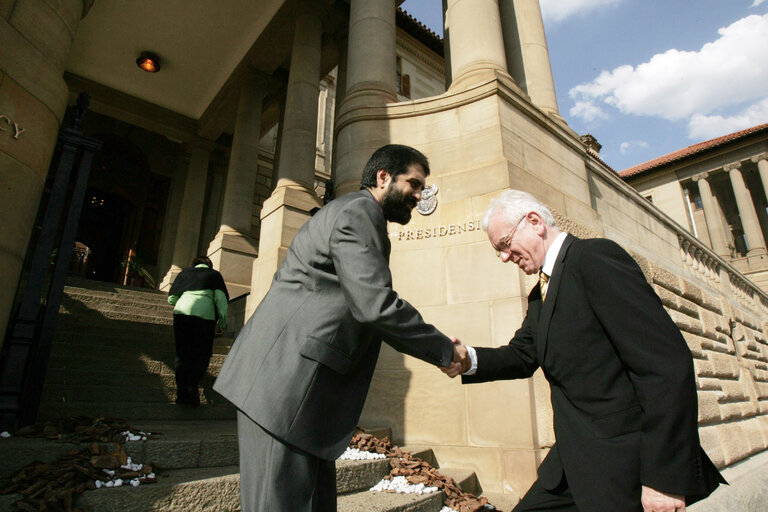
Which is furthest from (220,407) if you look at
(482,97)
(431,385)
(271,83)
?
(271,83)

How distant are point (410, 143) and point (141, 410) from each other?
14.3 feet

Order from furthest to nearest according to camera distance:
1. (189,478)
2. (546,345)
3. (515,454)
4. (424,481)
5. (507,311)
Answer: (507,311) → (515,454) → (424,481) → (189,478) → (546,345)

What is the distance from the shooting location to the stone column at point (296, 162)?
25.2 ft

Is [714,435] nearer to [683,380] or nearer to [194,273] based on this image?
[683,380]

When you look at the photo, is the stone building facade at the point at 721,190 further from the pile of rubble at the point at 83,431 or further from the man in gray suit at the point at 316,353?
the pile of rubble at the point at 83,431

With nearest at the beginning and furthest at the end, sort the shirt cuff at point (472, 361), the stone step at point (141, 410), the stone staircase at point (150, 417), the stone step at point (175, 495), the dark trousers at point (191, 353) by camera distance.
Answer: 1. the shirt cuff at point (472, 361)
2. the stone step at point (175, 495)
3. the stone staircase at point (150, 417)
4. the stone step at point (141, 410)
5. the dark trousers at point (191, 353)

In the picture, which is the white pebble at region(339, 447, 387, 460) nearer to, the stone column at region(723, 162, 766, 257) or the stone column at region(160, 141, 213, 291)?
the stone column at region(160, 141, 213, 291)

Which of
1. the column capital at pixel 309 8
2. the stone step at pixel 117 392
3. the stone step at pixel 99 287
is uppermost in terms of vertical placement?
the column capital at pixel 309 8

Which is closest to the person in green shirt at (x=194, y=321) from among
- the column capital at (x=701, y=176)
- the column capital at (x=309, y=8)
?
the column capital at (x=309, y=8)

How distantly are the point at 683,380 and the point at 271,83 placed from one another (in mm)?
12874

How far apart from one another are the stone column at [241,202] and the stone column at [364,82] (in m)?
5.13

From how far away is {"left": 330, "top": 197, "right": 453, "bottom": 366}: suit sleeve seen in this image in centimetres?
155

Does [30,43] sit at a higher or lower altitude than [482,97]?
lower

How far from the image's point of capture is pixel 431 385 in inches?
183
